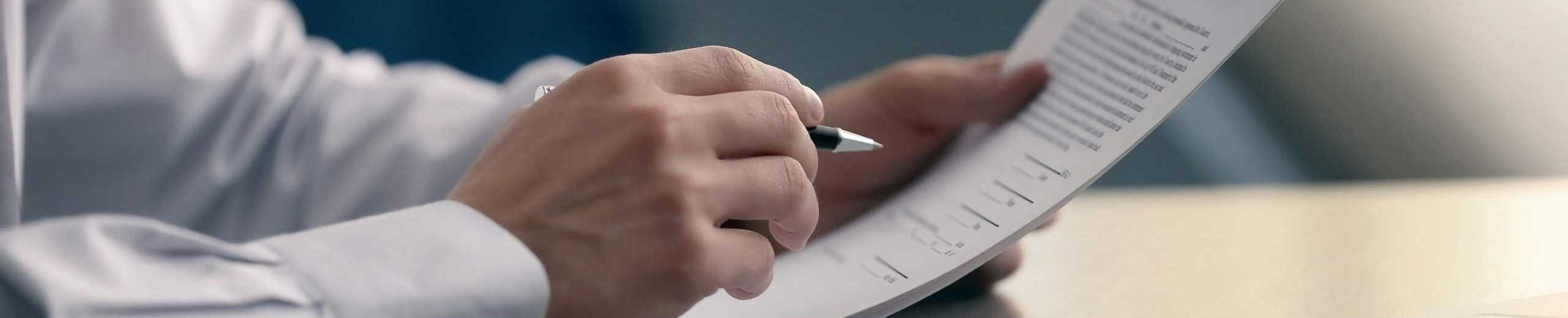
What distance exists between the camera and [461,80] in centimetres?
94

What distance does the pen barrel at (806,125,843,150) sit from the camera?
0.49 m

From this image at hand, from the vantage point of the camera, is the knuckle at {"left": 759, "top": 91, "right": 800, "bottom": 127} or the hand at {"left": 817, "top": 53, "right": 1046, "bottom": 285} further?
the hand at {"left": 817, "top": 53, "right": 1046, "bottom": 285}

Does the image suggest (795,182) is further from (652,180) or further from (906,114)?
(906,114)

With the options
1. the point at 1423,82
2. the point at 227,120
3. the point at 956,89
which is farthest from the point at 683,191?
the point at 1423,82

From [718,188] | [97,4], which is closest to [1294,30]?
[718,188]

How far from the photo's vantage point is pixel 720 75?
46 cm

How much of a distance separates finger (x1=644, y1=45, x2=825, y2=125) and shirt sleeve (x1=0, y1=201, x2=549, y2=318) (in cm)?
9

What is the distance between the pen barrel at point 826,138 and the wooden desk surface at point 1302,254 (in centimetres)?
11

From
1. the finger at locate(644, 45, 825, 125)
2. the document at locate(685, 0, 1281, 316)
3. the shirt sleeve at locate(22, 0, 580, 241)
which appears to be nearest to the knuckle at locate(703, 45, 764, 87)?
the finger at locate(644, 45, 825, 125)

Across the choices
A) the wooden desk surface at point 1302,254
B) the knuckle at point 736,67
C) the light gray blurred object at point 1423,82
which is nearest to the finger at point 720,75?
the knuckle at point 736,67

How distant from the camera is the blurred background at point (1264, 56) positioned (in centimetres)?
106

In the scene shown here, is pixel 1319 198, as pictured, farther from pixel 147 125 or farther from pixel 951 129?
pixel 147 125

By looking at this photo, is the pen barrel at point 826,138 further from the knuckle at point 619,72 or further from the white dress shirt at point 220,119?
the white dress shirt at point 220,119

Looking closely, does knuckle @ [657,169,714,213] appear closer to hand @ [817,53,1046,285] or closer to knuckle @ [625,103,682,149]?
knuckle @ [625,103,682,149]
